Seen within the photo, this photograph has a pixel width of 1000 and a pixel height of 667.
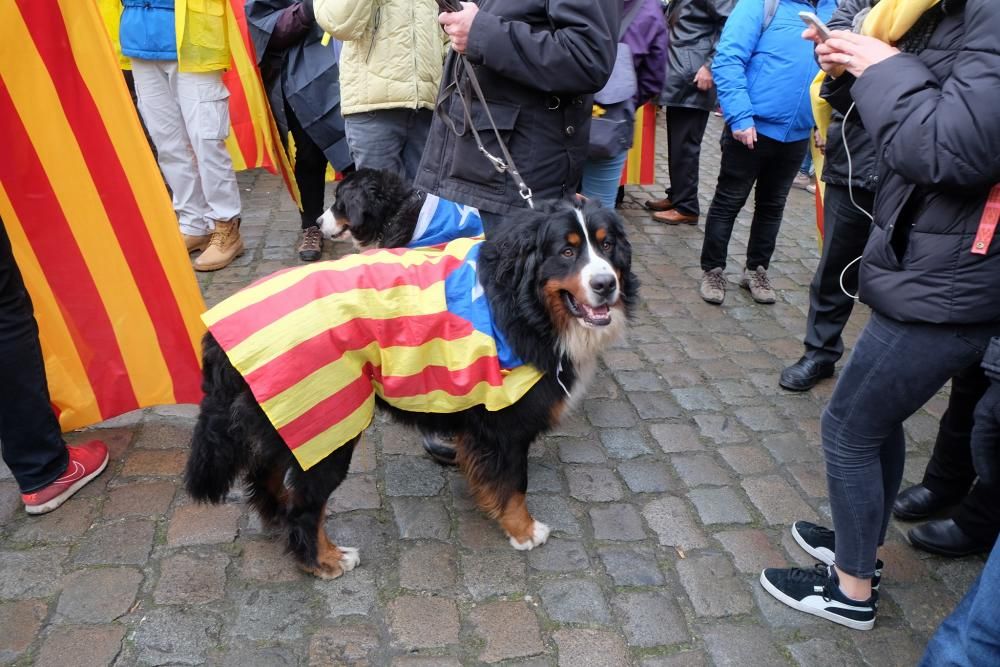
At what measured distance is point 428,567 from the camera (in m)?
2.76

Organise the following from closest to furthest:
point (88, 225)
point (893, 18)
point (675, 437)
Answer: point (893, 18) → point (88, 225) → point (675, 437)

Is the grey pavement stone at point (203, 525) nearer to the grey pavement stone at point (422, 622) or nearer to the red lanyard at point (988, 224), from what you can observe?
the grey pavement stone at point (422, 622)

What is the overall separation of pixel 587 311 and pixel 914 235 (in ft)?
3.45

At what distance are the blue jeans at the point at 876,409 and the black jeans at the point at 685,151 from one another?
435cm

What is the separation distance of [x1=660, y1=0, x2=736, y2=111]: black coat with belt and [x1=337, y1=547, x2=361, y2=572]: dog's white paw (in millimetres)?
4730

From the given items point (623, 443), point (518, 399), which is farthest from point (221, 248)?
point (518, 399)

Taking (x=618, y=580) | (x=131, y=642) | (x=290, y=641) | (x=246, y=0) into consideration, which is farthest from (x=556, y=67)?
(x=246, y=0)

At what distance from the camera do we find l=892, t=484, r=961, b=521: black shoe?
10.1 feet

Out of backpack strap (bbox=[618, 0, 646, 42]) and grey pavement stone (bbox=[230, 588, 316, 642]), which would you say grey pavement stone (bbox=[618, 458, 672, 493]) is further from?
backpack strap (bbox=[618, 0, 646, 42])

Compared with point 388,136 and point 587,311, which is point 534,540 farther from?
point 388,136

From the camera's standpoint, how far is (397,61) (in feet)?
13.1

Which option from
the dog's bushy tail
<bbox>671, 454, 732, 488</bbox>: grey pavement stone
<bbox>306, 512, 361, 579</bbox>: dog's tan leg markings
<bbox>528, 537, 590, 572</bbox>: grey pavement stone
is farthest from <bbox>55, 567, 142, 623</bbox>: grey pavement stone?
<bbox>671, 454, 732, 488</bbox>: grey pavement stone

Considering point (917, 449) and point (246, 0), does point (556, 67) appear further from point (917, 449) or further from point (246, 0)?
point (246, 0)

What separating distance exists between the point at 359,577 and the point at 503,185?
5.53 feet
